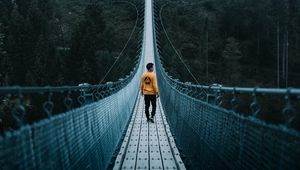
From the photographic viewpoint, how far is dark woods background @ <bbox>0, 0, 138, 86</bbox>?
41562 mm

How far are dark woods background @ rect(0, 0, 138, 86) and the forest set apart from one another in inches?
232

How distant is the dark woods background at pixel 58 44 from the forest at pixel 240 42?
5.88 metres

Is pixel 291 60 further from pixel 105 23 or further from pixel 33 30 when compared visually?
pixel 33 30

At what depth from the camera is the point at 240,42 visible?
5238cm

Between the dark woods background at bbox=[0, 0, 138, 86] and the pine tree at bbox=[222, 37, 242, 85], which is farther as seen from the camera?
the pine tree at bbox=[222, 37, 242, 85]

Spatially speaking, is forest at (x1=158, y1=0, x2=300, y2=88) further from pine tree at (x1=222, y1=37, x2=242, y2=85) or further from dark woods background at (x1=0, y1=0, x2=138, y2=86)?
dark woods background at (x1=0, y1=0, x2=138, y2=86)

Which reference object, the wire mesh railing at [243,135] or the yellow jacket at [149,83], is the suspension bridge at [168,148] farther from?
the yellow jacket at [149,83]

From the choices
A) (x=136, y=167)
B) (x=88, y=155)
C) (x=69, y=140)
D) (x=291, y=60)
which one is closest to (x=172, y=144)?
(x=136, y=167)

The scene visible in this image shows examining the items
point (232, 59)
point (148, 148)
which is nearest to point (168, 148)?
point (148, 148)

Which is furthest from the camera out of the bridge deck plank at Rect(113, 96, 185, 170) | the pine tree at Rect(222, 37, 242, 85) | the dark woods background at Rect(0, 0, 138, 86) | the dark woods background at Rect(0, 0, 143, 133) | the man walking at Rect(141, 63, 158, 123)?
the pine tree at Rect(222, 37, 242, 85)

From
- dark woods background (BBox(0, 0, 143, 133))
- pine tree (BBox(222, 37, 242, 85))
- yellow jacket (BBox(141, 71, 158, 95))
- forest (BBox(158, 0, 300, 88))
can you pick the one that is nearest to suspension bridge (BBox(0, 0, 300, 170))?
yellow jacket (BBox(141, 71, 158, 95))

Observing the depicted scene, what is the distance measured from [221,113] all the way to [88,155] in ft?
3.47

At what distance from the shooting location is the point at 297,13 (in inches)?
2034

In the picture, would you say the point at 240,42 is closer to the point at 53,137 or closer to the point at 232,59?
the point at 232,59
